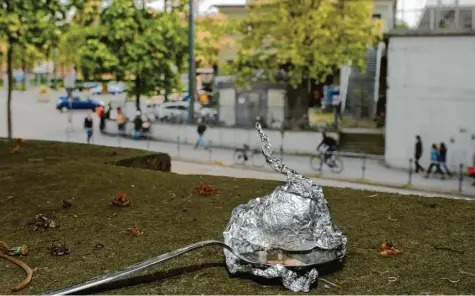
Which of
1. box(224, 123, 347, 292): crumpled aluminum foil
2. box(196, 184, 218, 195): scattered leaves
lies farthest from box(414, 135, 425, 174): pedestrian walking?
box(224, 123, 347, 292): crumpled aluminum foil

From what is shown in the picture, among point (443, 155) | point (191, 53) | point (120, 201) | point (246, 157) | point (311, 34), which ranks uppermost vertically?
point (311, 34)

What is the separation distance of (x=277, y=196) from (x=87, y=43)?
105 feet

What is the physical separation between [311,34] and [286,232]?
24.3 metres

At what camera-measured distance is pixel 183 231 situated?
8008 mm

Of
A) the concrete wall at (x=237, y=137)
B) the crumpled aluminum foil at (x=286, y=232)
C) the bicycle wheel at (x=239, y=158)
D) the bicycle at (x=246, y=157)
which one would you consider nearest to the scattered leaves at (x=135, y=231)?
the crumpled aluminum foil at (x=286, y=232)

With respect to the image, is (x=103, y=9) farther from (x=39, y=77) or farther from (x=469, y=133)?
(x=39, y=77)

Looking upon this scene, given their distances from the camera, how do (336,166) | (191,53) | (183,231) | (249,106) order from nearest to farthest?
(183,231) < (336,166) < (191,53) < (249,106)

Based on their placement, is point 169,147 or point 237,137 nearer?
point 237,137

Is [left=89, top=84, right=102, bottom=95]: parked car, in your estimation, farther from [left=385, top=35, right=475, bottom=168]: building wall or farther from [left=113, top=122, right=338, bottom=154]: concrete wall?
[left=385, top=35, right=475, bottom=168]: building wall

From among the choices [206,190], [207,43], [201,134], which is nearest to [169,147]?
[201,134]

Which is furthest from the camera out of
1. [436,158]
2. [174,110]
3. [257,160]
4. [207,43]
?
[174,110]

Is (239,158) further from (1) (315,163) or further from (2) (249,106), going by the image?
(2) (249,106)

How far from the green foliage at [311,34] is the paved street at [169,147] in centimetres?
505

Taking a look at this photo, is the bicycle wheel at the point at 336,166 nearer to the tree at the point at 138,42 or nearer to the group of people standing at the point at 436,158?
the group of people standing at the point at 436,158
